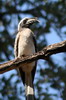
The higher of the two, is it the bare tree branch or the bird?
the bird

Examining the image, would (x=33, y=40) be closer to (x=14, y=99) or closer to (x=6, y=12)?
(x=14, y=99)

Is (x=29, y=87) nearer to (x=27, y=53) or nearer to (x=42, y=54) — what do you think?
(x=27, y=53)

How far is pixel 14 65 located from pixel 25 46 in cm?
103

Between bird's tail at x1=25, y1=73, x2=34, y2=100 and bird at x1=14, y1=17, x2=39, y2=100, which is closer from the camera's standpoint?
bird's tail at x1=25, y1=73, x2=34, y2=100

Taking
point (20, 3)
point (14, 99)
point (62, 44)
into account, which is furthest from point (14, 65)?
point (20, 3)

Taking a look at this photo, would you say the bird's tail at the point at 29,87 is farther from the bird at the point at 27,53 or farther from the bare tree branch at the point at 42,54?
the bare tree branch at the point at 42,54

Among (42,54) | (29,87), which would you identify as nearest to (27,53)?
(29,87)

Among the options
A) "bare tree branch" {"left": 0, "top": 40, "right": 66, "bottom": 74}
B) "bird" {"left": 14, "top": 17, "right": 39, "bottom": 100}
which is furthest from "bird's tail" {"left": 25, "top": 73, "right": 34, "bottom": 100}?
"bare tree branch" {"left": 0, "top": 40, "right": 66, "bottom": 74}

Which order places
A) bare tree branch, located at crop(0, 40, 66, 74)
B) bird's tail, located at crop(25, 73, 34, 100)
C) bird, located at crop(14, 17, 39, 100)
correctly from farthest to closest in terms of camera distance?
bird, located at crop(14, 17, 39, 100) → bird's tail, located at crop(25, 73, 34, 100) → bare tree branch, located at crop(0, 40, 66, 74)

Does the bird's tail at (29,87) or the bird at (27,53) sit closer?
the bird's tail at (29,87)

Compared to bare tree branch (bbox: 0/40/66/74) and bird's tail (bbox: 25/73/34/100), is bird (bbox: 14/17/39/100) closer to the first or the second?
bird's tail (bbox: 25/73/34/100)

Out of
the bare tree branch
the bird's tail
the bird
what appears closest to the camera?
the bare tree branch

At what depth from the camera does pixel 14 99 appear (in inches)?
344

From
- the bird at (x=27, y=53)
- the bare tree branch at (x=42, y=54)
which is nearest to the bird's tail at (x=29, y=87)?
the bird at (x=27, y=53)
